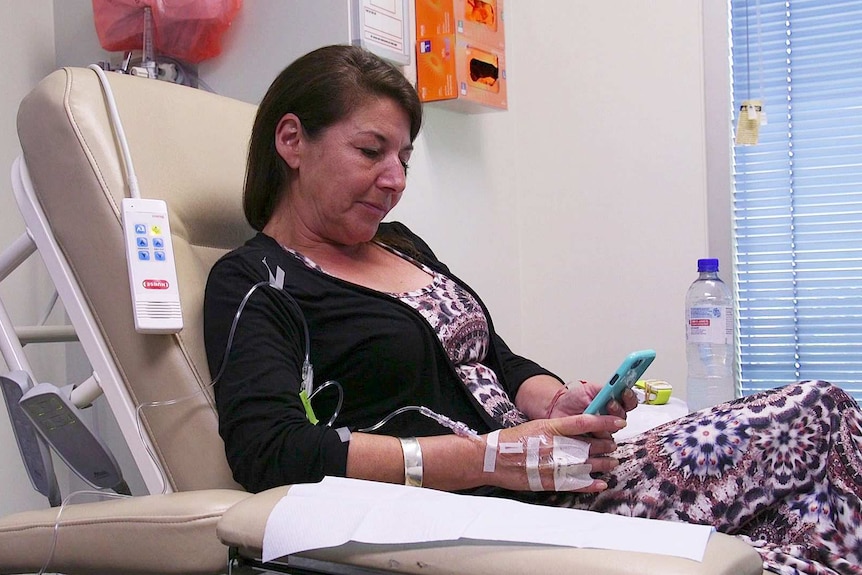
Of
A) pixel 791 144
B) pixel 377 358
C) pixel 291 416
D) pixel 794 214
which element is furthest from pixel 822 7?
pixel 291 416

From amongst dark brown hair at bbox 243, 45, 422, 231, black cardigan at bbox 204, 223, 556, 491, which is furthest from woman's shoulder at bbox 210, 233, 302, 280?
dark brown hair at bbox 243, 45, 422, 231

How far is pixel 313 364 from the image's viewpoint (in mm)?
1285

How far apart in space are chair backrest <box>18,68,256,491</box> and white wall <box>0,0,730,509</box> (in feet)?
3.46

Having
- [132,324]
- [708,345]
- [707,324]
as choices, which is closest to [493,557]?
[132,324]

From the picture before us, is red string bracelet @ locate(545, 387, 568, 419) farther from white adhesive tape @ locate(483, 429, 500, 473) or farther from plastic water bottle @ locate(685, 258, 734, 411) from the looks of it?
plastic water bottle @ locate(685, 258, 734, 411)

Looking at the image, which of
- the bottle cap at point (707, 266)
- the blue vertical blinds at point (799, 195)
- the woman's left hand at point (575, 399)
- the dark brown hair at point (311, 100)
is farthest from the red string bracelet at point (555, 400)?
the blue vertical blinds at point (799, 195)

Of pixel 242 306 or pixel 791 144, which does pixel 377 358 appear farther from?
pixel 791 144

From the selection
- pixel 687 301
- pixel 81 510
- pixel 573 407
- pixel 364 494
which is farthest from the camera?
pixel 687 301

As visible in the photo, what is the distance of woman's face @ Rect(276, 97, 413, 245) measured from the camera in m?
1.42

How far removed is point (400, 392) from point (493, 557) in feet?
1.77

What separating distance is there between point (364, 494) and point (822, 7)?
2234mm

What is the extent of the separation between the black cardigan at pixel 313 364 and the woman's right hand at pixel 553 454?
0.17m

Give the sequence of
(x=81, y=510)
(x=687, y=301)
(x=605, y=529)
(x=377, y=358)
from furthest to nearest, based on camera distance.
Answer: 1. (x=687, y=301)
2. (x=377, y=358)
3. (x=81, y=510)
4. (x=605, y=529)

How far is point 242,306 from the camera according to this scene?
4.02 ft
